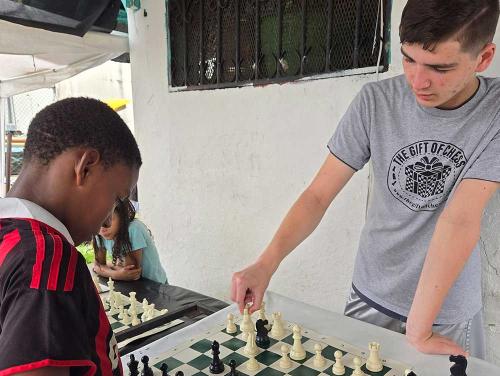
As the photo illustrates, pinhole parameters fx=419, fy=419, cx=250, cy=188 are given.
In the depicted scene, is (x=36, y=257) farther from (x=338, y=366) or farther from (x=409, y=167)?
(x=409, y=167)

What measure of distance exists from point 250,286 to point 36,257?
0.75m

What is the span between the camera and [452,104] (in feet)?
3.89

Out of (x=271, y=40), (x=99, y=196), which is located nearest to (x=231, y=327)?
(x=99, y=196)

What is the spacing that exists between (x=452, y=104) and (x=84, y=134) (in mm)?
980

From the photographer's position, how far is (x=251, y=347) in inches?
46.1

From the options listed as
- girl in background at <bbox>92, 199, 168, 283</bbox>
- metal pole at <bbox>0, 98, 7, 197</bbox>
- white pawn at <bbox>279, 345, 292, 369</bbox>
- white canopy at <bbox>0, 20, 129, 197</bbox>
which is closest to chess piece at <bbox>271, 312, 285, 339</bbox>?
white pawn at <bbox>279, 345, 292, 369</bbox>

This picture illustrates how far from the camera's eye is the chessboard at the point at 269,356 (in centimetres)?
108

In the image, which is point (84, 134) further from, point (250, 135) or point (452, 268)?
point (250, 135)

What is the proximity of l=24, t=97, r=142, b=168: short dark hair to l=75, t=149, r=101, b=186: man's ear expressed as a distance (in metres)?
0.01

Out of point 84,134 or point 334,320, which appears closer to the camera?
point 84,134

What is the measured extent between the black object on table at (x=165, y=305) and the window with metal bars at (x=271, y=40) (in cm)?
127

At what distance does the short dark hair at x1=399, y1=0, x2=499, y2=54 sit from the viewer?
3.24 ft

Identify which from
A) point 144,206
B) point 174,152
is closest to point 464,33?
point 174,152

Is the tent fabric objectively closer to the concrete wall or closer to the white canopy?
the white canopy
